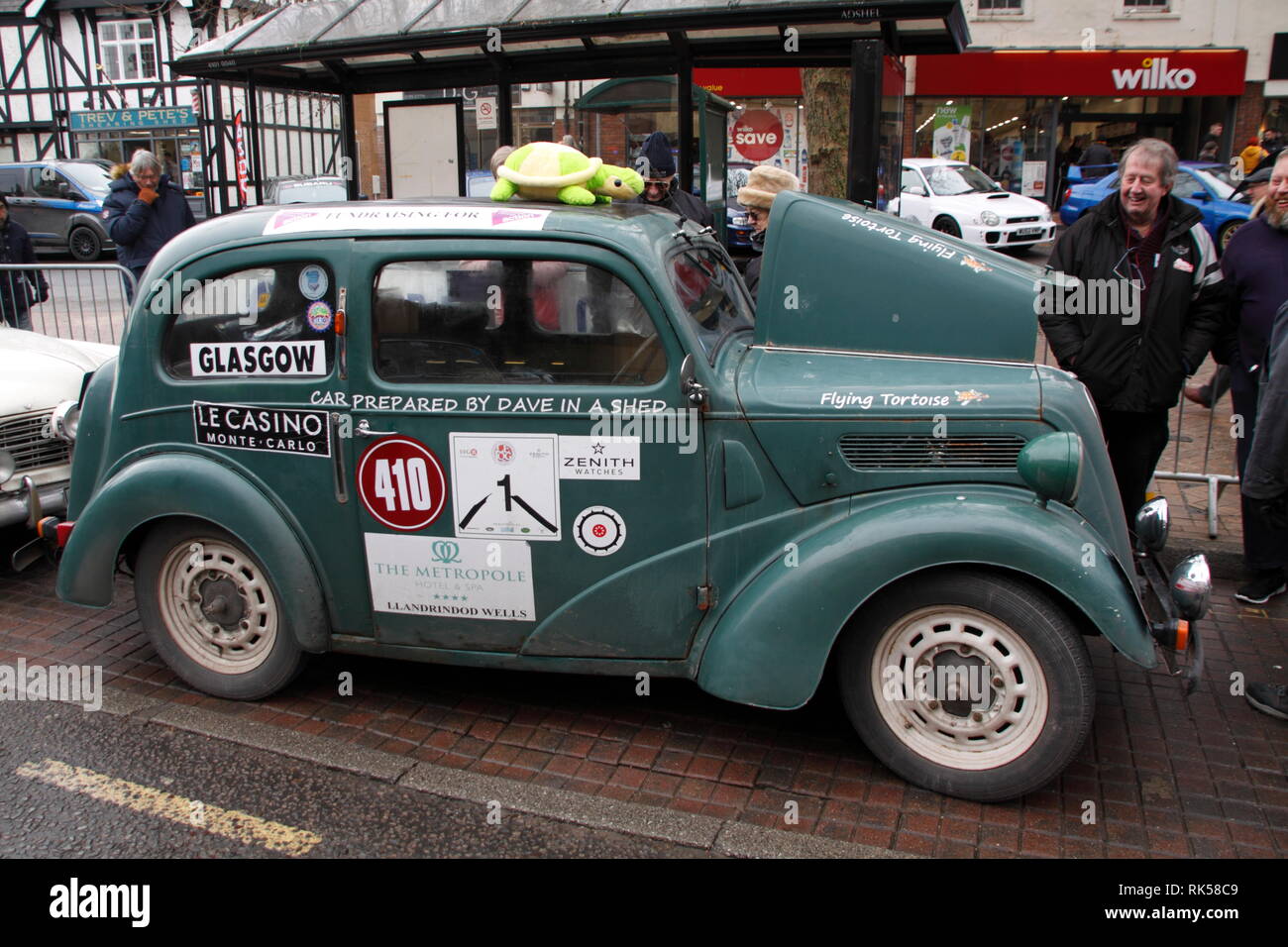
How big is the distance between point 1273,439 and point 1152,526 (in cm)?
51

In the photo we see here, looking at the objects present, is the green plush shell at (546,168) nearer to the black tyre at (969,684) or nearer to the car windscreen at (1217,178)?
the black tyre at (969,684)

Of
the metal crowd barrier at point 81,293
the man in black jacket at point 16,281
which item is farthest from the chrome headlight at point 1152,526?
the man in black jacket at point 16,281

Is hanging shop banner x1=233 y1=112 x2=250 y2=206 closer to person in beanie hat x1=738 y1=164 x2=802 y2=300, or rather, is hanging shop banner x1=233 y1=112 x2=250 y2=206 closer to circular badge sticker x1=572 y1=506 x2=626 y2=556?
person in beanie hat x1=738 y1=164 x2=802 y2=300

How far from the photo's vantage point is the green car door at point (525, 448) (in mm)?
3658

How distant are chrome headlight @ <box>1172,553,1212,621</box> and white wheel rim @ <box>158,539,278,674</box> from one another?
331cm

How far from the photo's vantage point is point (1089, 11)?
2448cm

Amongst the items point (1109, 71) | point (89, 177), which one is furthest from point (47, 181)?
point (1109, 71)

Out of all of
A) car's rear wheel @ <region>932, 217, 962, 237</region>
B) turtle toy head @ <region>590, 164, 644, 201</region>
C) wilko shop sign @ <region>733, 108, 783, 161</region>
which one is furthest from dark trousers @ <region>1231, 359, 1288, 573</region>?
wilko shop sign @ <region>733, 108, 783, 161</region>

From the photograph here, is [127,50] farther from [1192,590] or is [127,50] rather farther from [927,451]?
[1192,590]

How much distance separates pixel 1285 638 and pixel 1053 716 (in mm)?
2184

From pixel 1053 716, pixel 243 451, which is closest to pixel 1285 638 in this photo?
pixel 1053 716

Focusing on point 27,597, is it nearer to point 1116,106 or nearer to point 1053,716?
point 1053,716

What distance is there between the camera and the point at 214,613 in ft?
13.9

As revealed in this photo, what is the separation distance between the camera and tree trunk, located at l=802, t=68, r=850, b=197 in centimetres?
852
